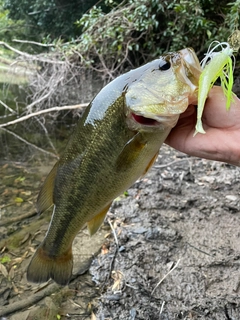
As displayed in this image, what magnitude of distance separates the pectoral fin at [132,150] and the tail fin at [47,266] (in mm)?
905

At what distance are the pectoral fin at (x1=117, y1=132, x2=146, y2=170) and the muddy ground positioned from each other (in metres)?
1.47

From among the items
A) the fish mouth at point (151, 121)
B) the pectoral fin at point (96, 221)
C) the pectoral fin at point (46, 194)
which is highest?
the fish mouth at point (151, 121)

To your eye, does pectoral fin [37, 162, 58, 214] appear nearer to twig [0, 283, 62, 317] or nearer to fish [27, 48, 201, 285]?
fish [27, 48, 201, 285]

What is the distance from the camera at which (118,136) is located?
1858 millimetres

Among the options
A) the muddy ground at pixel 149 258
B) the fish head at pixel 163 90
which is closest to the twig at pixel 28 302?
the muddy ground at pixel 149 258

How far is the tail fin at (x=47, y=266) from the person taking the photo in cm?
237

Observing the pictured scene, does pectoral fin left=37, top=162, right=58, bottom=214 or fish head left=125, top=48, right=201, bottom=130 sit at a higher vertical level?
fish head left=125, top=48, right=201, bottom=130

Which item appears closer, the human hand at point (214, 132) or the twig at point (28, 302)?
the human hand at point (214, 132)

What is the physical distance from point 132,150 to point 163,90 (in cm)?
35

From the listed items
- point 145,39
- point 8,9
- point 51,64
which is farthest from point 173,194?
point 8,9

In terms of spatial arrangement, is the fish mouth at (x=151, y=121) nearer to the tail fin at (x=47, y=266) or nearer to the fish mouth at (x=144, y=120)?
the fish mouth at (x=144, y=120)

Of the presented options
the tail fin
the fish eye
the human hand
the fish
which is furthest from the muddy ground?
the fish eye

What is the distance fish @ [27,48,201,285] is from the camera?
175 centimetres

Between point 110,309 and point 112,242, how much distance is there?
85cm
